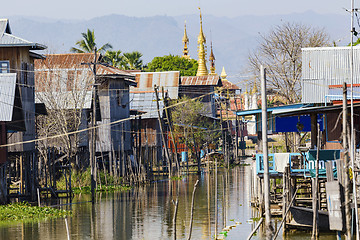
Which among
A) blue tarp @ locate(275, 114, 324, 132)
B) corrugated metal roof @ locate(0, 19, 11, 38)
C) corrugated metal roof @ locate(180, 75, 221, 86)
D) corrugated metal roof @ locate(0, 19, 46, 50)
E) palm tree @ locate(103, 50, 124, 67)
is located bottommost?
blue tarp @ locate(275, 114, 324, 132)

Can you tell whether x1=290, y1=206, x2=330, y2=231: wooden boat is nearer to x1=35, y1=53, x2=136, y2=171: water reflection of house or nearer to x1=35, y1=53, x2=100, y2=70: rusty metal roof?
x1=35, y1=53, x2=136, y2=171: water reflection of house

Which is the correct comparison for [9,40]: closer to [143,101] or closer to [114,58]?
[143,101]

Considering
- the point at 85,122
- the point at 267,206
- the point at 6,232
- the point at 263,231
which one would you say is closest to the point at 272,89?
the point at 85,122

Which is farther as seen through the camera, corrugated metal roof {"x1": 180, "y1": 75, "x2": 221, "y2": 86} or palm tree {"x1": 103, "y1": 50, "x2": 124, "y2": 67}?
palm tree {"x1": 103, "y1": 50, "x2": 124, "y2": 67}

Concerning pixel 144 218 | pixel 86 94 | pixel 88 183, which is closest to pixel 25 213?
pixel 144 218

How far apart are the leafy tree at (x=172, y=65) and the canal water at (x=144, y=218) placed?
51975 mm

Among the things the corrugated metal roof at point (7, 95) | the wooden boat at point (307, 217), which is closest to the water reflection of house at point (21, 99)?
the corrugated metal roof at point (7, 95)

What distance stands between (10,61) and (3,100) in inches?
159

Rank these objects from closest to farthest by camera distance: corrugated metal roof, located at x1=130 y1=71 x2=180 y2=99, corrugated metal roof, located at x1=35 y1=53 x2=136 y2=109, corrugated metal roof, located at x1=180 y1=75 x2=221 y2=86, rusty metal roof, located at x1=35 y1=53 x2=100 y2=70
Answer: corrugated metal roof, located at x1=35 y1=53 x2=136 y2=109
rusty metal roof, located at x1=35 y1=53 x2=100 y2=70
corrugated metal roof, located at x1=130 y1=71 x2=180 y2=99
corrugated metal roof, located at x1=180 y1=75 x2=221 y2=86

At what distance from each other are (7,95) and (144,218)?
27.9ft

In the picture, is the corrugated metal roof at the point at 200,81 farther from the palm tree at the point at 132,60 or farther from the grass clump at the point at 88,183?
the grass clump at the point at 88,183

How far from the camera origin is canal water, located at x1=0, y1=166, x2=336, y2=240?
86.8 feet

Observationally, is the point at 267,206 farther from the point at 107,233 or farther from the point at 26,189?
the point at 26,189

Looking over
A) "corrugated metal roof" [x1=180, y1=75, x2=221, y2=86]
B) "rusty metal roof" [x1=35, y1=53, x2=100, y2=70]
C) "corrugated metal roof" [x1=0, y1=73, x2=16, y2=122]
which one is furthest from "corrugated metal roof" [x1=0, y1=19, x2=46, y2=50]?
"corrugated metal roof" [x1=180, y1=75, x2=221, y2=86]
